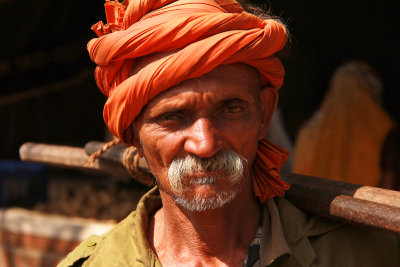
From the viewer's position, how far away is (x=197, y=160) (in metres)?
1.79

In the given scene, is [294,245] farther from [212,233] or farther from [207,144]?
[207,144]

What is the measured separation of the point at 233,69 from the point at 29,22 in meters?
4.20

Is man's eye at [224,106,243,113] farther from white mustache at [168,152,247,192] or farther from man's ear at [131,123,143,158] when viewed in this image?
man's ear at [131,123,143,158]

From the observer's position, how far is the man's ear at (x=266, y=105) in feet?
6.68

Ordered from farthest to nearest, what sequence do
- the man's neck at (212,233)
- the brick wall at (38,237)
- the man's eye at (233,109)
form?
the brick wall at (38,237)
the man's neck at (212,233)
the man's eye at (233,109)

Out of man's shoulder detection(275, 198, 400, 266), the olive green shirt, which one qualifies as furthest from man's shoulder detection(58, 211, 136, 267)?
man's shoulder detection(275, 198, 400, 266)

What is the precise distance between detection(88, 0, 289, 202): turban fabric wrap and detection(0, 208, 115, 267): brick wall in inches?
83.3

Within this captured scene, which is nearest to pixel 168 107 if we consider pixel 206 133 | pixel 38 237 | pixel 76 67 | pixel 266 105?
pixel 206 133

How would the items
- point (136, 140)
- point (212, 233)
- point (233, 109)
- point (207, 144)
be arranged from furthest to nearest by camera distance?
1. point (136, 140)
2. point (212, 233)
3. point (233, 109)
4. point (207, 144)

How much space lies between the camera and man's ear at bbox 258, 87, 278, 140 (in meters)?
2.04

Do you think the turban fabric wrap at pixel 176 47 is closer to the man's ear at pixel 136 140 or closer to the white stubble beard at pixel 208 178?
the man's ear at pixel 136 140

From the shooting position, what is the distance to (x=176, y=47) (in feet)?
5.90

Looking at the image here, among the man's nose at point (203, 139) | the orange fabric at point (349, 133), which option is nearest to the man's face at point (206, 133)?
the man's nose at point (203, 139)

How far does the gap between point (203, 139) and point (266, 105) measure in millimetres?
419
